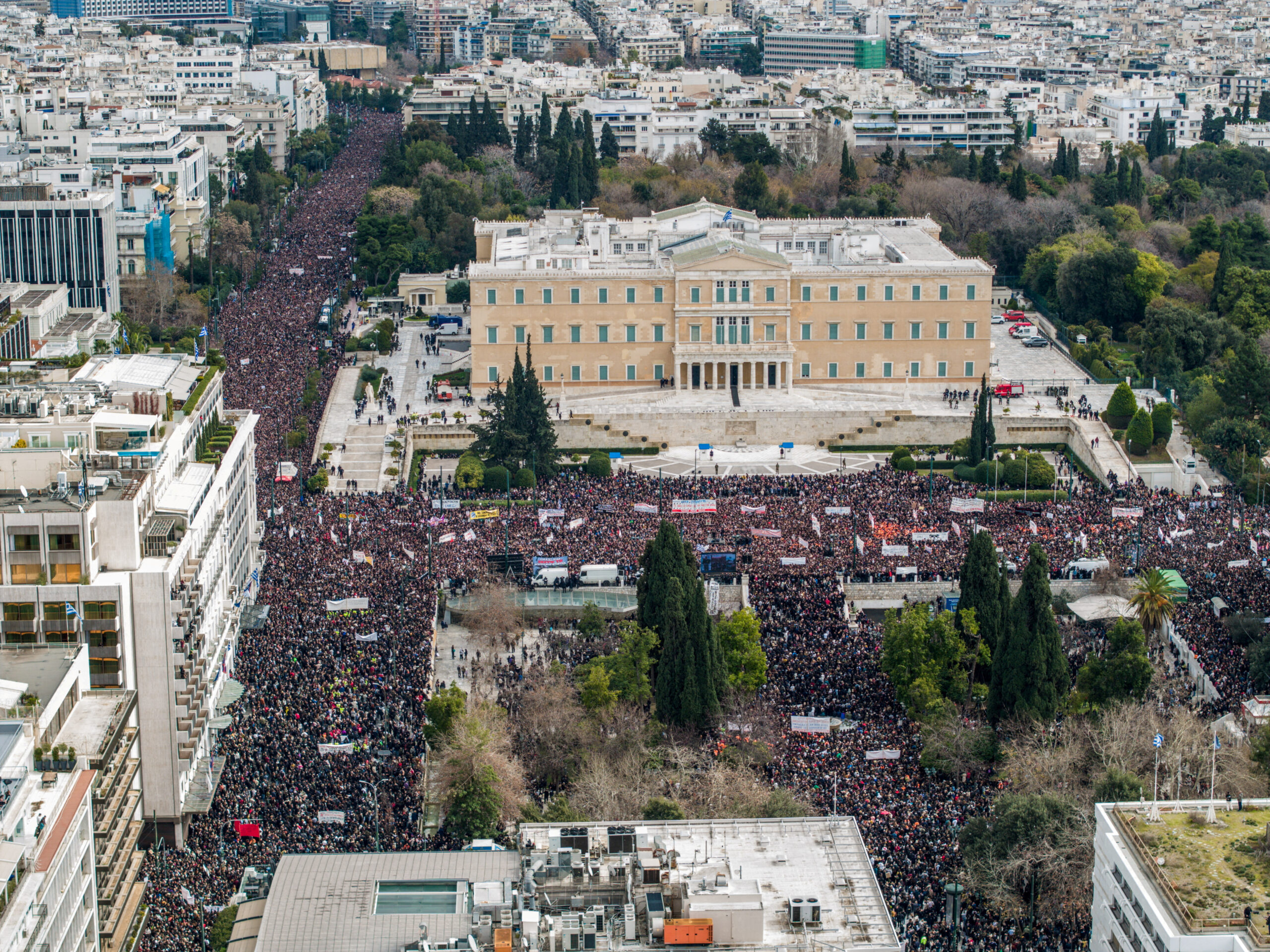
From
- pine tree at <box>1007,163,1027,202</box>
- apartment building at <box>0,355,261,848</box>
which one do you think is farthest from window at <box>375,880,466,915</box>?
pine tree at <box>1007,163,1027,202</box>

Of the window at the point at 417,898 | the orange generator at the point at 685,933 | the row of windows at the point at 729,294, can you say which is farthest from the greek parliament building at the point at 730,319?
the orange generator at the point at 685,933

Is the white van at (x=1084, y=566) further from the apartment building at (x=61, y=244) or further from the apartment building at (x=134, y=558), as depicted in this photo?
the apartment building at (x=61, y=244)

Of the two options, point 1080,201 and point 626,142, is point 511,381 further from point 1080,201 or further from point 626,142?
point 626,142

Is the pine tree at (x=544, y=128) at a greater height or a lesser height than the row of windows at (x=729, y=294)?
greater

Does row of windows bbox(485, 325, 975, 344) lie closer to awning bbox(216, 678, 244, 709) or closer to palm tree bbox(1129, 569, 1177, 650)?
palm tree bbox(1129, 569, 1177, 650)

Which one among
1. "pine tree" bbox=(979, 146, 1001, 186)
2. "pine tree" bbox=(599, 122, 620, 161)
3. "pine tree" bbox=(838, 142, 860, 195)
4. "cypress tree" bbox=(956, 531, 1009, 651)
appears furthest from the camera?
"pine tree" bbox=(599, 122, 620, 161)

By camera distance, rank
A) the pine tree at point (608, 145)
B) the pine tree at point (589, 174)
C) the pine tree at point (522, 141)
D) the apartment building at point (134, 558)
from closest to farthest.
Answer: the apartment building at point (134, 558), the pine tree at point (589, 174), the pine tree at point (522, 141), the pine tree at point (608, 145)

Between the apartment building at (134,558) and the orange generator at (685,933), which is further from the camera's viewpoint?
the apartment building at (134,558)
